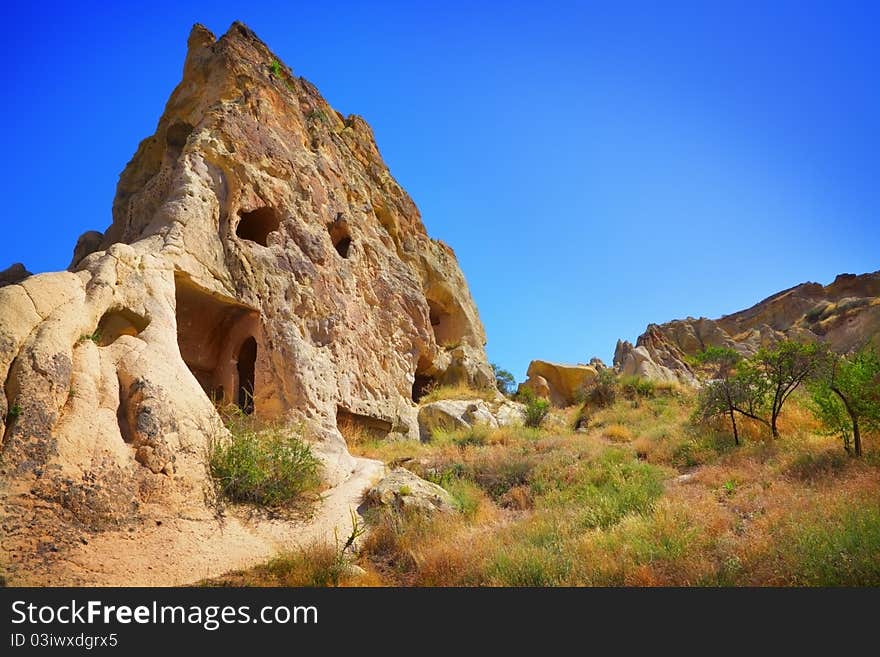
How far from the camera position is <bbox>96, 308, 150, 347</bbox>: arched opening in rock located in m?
7.06

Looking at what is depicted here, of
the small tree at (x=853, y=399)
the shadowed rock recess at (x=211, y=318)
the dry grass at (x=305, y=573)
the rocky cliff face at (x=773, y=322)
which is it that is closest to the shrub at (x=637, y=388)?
the shadowed rock recess at (x=211, y=318)

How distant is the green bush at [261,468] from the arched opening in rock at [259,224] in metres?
6.36

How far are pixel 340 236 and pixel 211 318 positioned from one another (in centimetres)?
499

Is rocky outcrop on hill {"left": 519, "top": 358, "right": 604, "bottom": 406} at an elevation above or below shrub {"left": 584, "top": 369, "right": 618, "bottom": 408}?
above

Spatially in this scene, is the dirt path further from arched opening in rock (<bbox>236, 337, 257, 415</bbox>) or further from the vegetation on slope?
arched opening in rock (<bbox>236, 337, 257, 415</bbox>)

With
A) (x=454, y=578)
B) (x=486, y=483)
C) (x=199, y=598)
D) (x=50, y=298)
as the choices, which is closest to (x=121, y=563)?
(x=199, y=598)

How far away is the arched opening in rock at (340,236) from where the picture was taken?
14609 millimetres

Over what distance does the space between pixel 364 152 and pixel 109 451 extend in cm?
1680

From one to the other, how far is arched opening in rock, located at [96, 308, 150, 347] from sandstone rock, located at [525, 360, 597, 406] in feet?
57.7

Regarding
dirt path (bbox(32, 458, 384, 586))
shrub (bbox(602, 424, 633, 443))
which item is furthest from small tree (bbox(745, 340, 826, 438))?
dirt path (bbox(32, 458, 384, 586))

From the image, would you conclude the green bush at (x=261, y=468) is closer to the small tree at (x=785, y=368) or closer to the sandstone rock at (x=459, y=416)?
the sandstone rock at (x=459, y=416)

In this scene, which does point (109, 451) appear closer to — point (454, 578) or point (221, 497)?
point (221, 497)

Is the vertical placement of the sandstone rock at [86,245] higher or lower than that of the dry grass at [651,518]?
higher

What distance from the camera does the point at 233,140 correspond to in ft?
39.0
